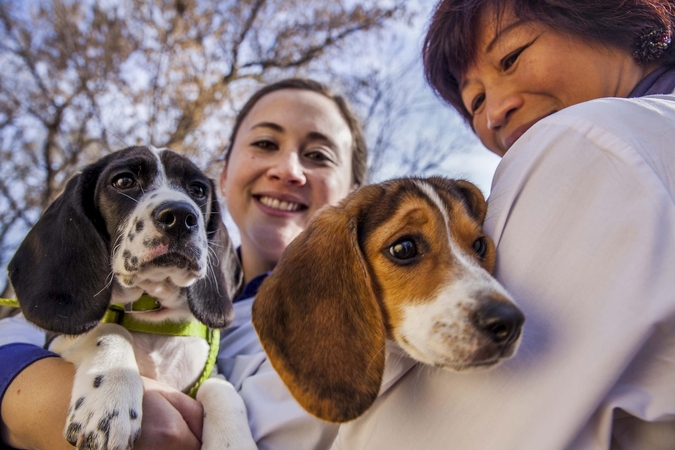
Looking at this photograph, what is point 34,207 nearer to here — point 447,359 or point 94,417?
point 94,417

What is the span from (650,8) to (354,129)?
286cm

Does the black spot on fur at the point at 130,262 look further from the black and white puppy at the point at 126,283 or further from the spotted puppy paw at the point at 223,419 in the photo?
the spotted puppy paw at the point at 223,419

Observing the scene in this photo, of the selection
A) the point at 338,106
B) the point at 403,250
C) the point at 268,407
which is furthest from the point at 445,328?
the point at 338,106

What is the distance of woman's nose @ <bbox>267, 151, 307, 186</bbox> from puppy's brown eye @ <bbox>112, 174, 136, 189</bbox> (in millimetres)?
1234

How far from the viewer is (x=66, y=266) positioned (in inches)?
98.7

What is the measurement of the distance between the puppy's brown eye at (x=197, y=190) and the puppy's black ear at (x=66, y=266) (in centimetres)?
56

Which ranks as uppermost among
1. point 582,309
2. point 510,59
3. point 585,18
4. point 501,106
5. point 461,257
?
point 585,18

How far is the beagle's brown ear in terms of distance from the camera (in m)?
1.69

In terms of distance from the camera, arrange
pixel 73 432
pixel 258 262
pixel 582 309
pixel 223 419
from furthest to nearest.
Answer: pixel 258 262
pixel 223 419
pixel 73 432
pixel 582 309

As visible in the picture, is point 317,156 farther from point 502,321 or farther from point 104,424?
point 502,321

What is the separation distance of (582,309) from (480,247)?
2.12ft

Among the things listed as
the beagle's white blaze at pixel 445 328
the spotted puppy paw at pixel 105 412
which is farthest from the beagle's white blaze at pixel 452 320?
the spotted puppy paw at pixel 105 412

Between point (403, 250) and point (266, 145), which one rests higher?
point (403, 250)

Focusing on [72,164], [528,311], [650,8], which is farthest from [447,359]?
[72,164]
